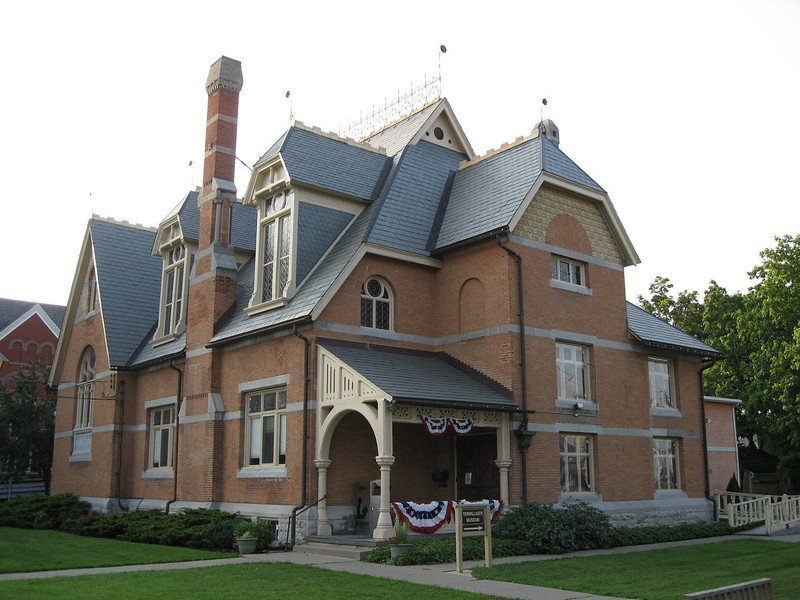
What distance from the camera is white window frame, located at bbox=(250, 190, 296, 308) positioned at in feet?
75.3

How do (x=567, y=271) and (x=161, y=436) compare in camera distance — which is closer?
(x=567, y=271)

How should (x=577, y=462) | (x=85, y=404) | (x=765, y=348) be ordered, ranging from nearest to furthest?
(x=577, y=462)
(x=85, y=404)
(x=765, y=348)

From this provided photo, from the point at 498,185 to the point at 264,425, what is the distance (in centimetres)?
950

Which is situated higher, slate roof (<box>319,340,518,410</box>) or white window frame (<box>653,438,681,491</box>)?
slate roof (<box>319,340,518,410</box>)

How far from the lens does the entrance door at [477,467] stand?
21141 millimetres

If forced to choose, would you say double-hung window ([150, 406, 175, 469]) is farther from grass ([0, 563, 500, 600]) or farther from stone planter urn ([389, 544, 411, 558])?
stone planter urn ([389, 544, 411, 558])

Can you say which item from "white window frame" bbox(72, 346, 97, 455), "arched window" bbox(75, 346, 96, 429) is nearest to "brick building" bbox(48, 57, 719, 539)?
"white window frame" bbox(72, 346, 97, 455)

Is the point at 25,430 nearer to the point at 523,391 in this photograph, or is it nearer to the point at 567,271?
the point at 523,391

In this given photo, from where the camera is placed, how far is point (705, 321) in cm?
4625

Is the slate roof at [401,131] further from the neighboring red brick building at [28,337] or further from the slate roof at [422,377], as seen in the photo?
the neighboring red brick building at [28,337]

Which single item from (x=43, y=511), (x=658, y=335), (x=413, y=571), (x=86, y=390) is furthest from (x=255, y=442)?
(x=658, y=335)

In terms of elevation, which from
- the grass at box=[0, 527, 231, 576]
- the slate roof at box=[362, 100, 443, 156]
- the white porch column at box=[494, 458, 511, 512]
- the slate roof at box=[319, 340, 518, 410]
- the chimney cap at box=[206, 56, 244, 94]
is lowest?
the grass at box=[0, 527, 231, 576]

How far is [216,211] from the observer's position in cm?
2619

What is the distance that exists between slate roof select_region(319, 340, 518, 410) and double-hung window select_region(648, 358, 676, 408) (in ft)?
23.6
